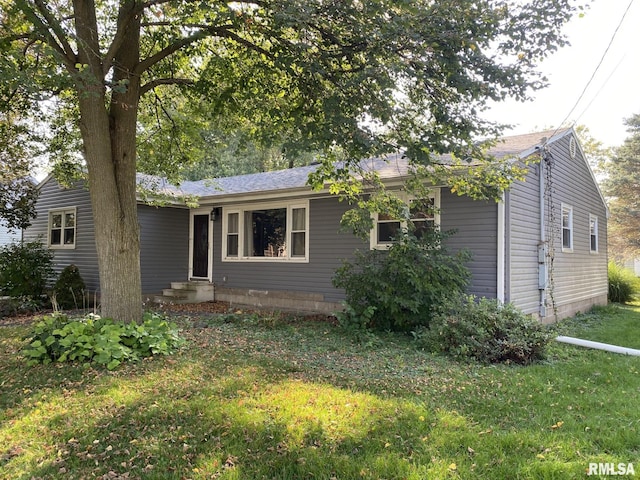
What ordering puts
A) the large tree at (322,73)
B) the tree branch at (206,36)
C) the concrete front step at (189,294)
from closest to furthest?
1. the large tree at (322,73)
2. the tree branch at (206,36)
3. the concrete front step at (189,294)

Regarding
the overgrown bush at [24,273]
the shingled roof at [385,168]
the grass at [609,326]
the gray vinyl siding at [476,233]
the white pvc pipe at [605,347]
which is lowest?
the grass at [609,326]

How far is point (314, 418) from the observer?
11.7ft

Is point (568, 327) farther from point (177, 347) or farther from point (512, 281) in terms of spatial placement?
point (177, 347)

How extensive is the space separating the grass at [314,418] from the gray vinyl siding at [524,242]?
7.23 feet

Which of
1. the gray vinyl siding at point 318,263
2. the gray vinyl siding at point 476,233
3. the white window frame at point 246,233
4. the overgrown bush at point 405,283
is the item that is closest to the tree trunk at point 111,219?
the overgrown bush at point 405,283

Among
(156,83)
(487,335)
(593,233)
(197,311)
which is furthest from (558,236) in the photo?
(156,83)

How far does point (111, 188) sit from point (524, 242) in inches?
290

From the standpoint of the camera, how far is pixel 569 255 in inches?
419

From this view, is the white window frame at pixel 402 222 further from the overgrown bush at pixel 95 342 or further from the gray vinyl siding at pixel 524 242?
the overgrown bush at pixel 95 342

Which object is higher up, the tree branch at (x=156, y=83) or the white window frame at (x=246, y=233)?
the tree branch at (x=156, y=83)

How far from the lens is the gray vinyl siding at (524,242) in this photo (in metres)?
7.75

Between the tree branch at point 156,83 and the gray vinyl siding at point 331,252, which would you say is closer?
the tree branch at point 156,83

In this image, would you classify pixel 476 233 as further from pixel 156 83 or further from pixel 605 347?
pixel 156 83

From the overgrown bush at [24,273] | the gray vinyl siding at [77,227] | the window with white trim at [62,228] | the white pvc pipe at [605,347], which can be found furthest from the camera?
the window with white trim at [62,228]
